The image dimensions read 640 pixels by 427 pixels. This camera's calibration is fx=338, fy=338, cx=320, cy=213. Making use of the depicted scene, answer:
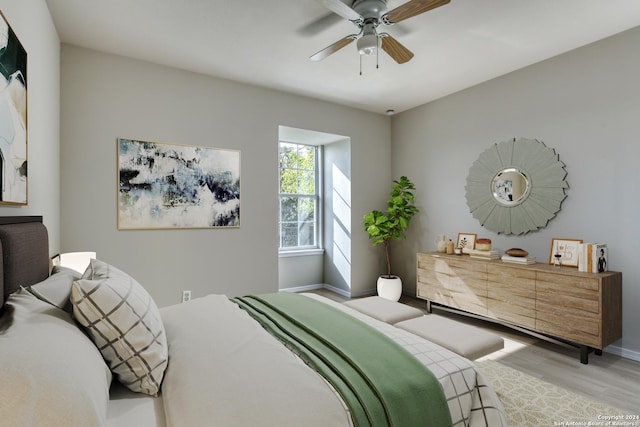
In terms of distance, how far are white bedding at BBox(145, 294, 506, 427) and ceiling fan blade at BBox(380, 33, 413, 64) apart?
6.80ft

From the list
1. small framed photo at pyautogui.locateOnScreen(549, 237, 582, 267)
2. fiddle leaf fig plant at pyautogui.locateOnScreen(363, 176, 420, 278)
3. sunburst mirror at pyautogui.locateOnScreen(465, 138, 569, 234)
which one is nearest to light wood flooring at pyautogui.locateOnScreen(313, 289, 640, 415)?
small framed photo at pyautogui.locateOnScreen(549, 237, 582, 267)

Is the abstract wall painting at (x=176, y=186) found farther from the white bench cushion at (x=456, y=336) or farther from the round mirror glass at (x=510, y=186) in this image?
the round mirror glass at (x=510, y=186)

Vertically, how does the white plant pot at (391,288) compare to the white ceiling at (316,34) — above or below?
below

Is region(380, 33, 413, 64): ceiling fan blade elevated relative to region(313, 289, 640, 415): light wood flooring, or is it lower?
elevated

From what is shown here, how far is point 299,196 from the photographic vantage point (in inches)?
213

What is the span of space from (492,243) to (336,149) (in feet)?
8.38

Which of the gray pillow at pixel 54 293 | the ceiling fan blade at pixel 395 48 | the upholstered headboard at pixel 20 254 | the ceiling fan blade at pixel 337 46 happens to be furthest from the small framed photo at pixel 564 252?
the upholstered headboard at pixel 20 254

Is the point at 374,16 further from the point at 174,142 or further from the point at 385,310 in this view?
the point at 174,142

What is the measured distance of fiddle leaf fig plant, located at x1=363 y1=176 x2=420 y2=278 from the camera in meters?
4.62

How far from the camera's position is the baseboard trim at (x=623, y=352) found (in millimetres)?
2806

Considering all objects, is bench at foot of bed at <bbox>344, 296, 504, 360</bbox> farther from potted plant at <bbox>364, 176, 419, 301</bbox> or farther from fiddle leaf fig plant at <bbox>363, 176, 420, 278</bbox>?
fiddle leaf fig plant at <bbox>363, 176, 420, 278</bbox>

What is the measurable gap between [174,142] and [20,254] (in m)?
2.32

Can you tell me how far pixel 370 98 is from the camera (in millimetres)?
4469

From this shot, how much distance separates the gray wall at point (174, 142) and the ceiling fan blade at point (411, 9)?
84.1 inches
